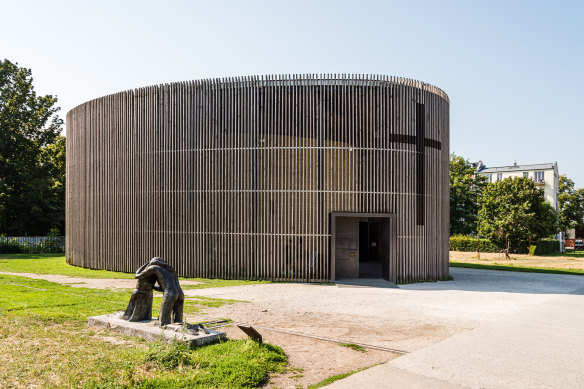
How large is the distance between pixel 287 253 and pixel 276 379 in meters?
11.5

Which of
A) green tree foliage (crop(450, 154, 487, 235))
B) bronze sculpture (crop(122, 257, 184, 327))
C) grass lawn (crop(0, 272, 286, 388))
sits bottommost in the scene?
grass lawn (crop(0, 272, 286, 388))

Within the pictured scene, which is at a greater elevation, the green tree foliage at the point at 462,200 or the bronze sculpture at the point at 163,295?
the green tree foliage at the point at 462,200

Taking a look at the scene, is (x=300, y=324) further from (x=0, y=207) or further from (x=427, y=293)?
(x=0, y=207)

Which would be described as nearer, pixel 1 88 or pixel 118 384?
pixel 118 384

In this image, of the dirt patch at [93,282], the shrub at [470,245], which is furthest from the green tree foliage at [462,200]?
the dirt patch at [93,282]

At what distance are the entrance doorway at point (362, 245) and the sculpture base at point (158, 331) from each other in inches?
389

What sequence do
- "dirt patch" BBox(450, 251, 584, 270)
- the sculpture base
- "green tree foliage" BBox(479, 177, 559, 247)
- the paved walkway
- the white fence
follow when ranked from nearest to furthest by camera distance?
1. the paved walkway
2. the sculpture base
3. "dirt patch" BBox(450, 251, 584, 270)
4. the white fence
5. "green tree foliage" BBox(479, 177, 559, 247)

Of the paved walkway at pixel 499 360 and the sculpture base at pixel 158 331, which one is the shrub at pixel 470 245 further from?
the sculpture base at pixel 158 331

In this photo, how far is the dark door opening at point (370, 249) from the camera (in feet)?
64.7

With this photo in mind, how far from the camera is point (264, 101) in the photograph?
18578 mm

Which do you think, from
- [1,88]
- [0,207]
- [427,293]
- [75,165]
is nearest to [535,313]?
[427,293]

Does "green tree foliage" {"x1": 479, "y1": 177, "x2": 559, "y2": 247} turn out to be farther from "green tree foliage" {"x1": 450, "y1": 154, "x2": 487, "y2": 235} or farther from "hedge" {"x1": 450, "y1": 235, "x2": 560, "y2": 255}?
"green tree foliage" {"x1": 450, "y1": 154, "x2": 487, "y2": 235}

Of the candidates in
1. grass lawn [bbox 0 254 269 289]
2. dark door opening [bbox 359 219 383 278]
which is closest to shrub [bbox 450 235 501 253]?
dark door opening [bbox 359 219 383 278]

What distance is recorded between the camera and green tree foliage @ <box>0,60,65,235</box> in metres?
38.4
